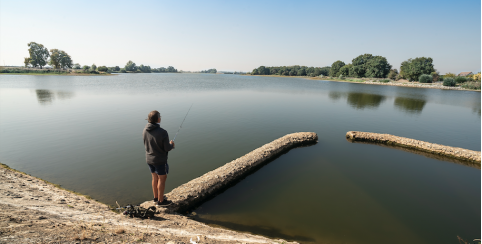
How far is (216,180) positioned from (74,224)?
390 centimetres

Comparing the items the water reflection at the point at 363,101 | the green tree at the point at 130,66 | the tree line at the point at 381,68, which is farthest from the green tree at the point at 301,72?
the green tree at the point at 130,66

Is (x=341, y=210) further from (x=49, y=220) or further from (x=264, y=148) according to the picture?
(x=49, y=220)

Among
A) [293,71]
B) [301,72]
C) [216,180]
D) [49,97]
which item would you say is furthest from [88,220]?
[293,71]

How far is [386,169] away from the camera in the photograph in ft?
29.6

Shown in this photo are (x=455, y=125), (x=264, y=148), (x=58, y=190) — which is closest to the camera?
(x=58, y=190)

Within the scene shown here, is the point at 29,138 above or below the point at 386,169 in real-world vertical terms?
above

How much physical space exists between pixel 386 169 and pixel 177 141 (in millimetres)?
10557

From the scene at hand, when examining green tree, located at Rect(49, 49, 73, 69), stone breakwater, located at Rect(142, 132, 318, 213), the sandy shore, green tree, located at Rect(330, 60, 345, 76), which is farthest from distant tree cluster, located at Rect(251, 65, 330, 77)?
the sandy shore

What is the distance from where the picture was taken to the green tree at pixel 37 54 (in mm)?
88863

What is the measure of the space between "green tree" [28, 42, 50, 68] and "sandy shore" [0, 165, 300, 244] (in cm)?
12524

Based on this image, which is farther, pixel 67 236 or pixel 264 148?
pixel 264 148

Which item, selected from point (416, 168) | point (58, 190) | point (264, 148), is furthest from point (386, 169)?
point (58, 190)

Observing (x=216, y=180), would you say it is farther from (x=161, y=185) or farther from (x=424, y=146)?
(x=424, y=146)

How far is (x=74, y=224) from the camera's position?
3.77 m
